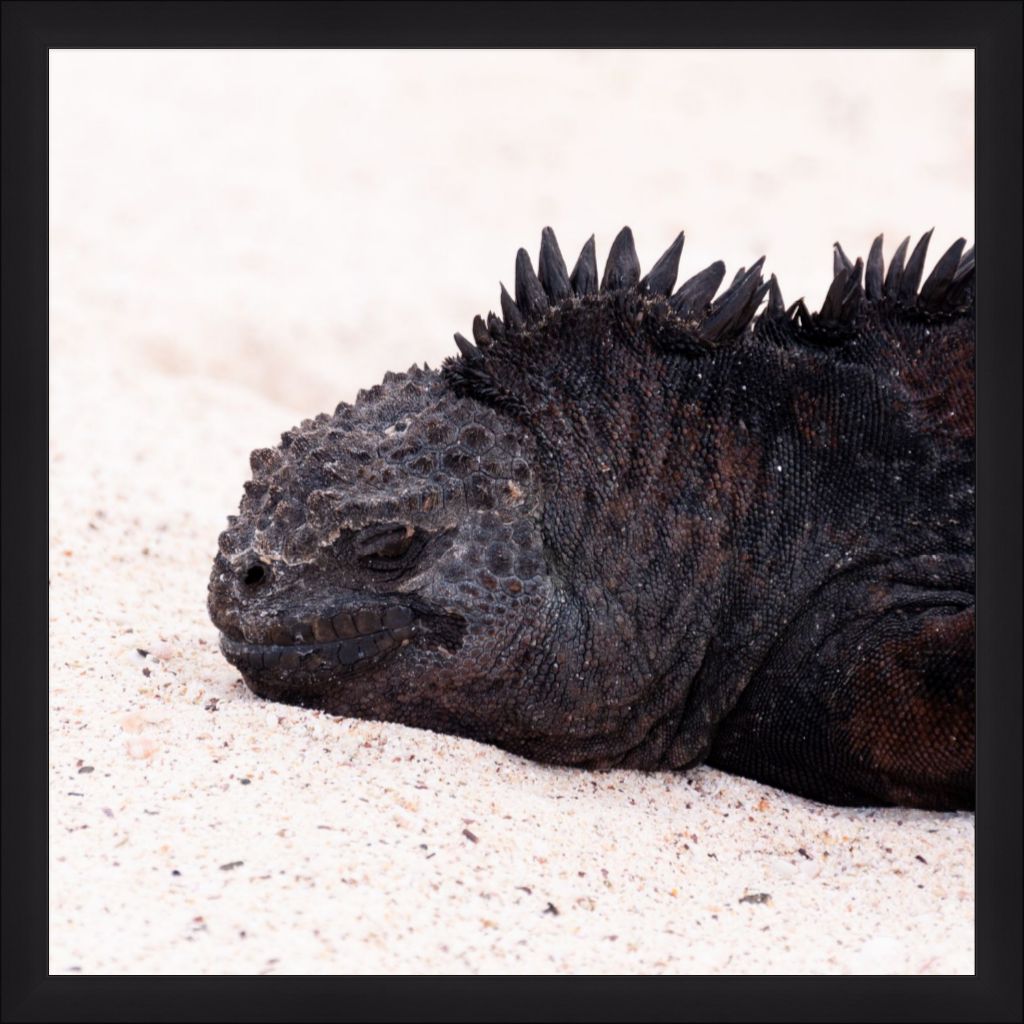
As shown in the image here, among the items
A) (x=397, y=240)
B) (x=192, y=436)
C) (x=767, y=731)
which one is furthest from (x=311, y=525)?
(x=397, y=240)

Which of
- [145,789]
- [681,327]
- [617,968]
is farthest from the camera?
[681,327]

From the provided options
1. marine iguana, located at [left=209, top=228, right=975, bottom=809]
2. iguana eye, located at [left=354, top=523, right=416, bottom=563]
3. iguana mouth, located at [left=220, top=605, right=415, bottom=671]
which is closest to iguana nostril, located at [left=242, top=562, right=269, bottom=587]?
marine iguana, located at [left=209, top=228, right=975, bottom=809]

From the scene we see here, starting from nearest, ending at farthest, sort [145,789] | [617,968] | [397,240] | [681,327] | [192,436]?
1. [617,968]
2. [145,789]
3. [681,327]
4. [192,436]
5. [397,240]

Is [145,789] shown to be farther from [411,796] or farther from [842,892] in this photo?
[842,892]

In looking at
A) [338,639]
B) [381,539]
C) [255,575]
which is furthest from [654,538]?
[255,575]

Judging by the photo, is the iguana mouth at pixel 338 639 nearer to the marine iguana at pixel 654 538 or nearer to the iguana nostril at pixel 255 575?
the marine iguana at pixel 654 538

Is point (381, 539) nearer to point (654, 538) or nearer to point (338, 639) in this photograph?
point (338, 639)

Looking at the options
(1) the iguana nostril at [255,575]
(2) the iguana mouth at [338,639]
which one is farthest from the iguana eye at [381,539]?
(1) the iguana nostril at [255,575]
